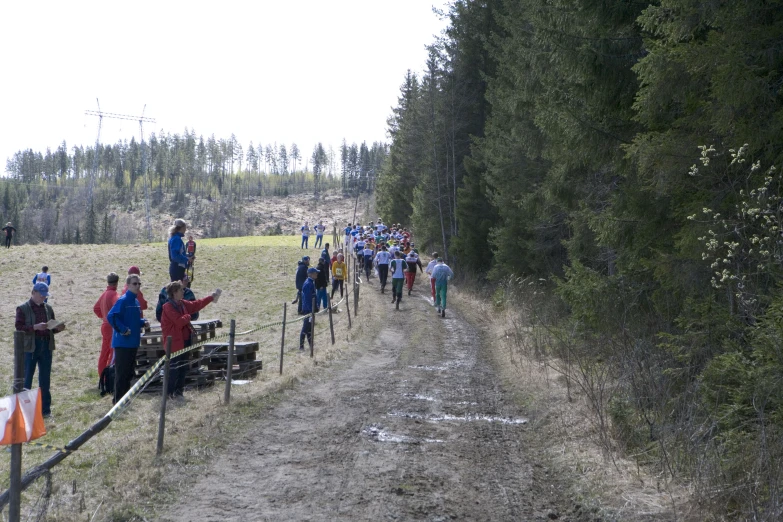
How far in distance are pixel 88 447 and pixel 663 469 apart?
640 centimetres

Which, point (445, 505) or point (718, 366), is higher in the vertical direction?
point (718, 366)

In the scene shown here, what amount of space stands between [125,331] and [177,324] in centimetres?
74

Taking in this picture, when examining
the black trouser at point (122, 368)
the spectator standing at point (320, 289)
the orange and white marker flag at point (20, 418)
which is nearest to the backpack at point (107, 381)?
the black trouser at point (122, 368)

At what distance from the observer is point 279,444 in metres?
8.10

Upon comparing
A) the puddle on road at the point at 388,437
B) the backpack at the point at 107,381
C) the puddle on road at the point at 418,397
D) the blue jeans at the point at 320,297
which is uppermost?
the blue jeans at the point at 320,297

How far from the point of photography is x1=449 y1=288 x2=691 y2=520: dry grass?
593cm

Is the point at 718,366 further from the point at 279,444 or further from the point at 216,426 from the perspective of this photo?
the point at 216,426

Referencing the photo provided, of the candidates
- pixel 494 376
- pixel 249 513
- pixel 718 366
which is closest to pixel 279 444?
pixel 249 513

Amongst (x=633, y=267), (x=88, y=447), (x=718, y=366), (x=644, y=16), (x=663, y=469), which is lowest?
(x=88, y=447)

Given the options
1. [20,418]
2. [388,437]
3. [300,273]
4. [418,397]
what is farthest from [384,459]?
[300,273]

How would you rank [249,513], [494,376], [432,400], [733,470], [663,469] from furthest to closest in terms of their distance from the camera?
[494,376] < [432,400] < [663,469] < [249,513] < [733,470]

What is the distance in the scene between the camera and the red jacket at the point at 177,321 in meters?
10.7

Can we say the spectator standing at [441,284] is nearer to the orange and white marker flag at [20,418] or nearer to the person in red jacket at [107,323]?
the person in red jacket at [107,323]

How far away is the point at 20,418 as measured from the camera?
426 centimetres
